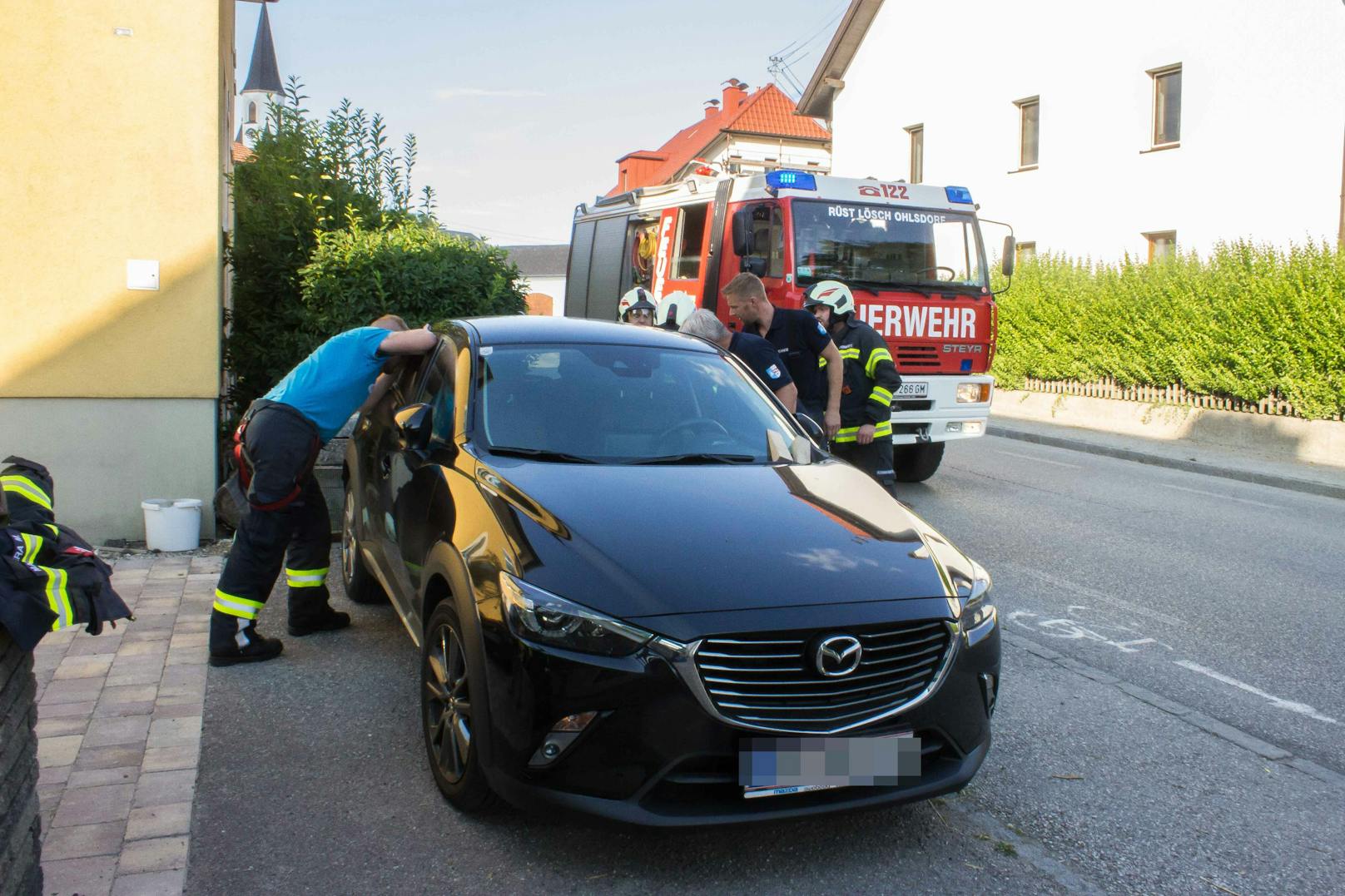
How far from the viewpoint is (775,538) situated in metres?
3.69

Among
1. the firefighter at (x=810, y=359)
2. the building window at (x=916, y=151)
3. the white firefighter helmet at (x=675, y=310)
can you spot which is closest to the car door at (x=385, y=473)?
the firefighter at (x=810, y=359)

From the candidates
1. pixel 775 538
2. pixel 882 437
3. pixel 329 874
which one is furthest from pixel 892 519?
pixel 882 437

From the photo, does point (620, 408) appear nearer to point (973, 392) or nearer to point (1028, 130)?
point (973, 392)

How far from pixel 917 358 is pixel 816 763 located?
772cm

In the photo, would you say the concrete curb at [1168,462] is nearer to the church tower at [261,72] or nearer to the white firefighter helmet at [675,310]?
the white firefighter helmet at [675,310]

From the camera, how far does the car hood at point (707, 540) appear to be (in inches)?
131

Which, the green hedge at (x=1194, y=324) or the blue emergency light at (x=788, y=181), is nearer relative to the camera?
the blue emergency light at (x=788, y=181)

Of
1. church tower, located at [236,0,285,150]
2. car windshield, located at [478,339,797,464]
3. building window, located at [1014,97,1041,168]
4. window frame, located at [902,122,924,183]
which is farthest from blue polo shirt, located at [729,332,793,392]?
church tower, located at [236,0,285,150]

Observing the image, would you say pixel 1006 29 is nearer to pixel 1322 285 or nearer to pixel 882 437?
pixel 1322 285

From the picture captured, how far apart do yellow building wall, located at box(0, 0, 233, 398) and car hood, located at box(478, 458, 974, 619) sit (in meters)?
4.61

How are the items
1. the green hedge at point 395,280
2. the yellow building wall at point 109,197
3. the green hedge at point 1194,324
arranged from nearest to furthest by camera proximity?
the yellow building wall at point 109,197, the green hedge at point 395,280, the green hedge at point 1194,324

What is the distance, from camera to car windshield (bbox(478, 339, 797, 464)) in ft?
14.5

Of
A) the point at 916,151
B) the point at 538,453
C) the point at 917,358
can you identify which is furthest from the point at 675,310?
the point at 916,151

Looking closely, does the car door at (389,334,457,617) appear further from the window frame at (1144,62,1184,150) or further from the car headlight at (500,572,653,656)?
the window frame at (1144,62,1184,150)
